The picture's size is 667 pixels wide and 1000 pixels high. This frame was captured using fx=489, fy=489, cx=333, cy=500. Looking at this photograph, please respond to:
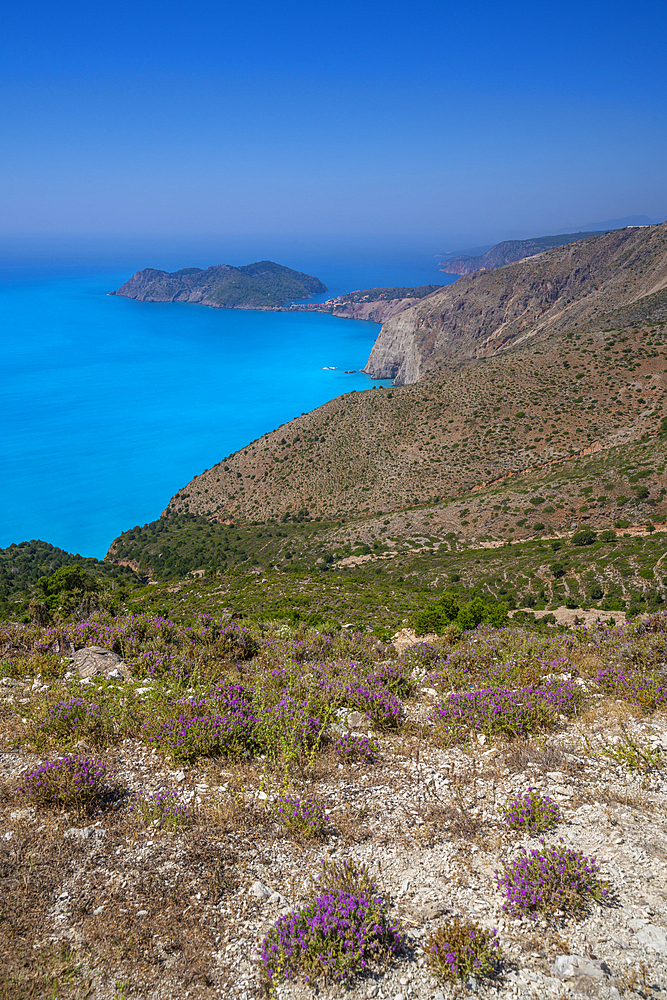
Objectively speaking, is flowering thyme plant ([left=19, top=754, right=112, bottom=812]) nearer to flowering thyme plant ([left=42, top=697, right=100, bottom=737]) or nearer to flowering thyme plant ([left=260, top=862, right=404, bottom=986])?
flowering thyme plant ([left=42, top=697, right=100, bottom=737])

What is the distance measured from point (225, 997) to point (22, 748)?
3925 mm

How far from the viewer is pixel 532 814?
4379 mm

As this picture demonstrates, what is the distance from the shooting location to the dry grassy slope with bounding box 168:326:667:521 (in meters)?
48.1

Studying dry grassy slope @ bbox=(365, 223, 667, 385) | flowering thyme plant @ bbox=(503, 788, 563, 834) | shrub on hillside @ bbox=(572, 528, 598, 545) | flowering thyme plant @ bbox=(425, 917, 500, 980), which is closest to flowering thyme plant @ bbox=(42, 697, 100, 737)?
flowering thyme plant @ bbox=(425, 917, 500, 980)

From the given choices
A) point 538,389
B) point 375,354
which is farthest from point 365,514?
point 375,354

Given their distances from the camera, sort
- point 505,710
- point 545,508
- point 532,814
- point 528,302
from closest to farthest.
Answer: point 532,814 → point 505,710 → point 545,508 → point 528,302

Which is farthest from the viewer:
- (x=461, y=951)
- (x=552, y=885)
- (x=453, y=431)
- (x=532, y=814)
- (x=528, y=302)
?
(x=528, y=302)

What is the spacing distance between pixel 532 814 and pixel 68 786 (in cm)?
434

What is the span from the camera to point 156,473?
10562 cm

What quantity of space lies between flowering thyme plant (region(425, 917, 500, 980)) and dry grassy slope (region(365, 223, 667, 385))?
232 feet

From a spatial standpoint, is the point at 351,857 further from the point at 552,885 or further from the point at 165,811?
the point at 165,811

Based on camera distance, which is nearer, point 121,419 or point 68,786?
point 68,786

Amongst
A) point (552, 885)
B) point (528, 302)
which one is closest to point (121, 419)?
point (528, 302)

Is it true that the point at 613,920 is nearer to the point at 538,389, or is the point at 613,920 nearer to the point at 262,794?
the point at 262,794
